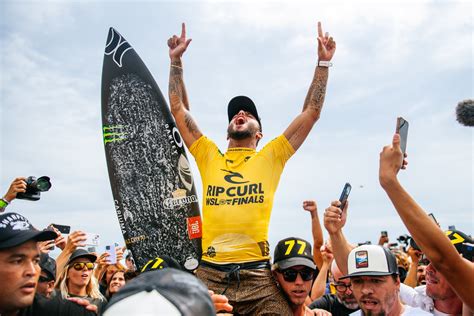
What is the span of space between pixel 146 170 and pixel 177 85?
119 centimetres

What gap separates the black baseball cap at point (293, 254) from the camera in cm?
378

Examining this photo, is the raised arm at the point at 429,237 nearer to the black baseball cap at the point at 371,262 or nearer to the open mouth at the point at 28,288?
the black baseball cap at the point at 371,262

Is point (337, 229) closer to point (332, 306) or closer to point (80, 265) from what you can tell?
point (332, 306)

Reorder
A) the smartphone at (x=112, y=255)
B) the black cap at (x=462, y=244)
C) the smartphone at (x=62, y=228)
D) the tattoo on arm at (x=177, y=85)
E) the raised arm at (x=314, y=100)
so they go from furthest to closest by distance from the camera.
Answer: the smartphone at (x=112, y=255) → the smartphone at (x=62, y=228) → the tattoo on arm at (x=177, y=85) → the raised arm at (x=314, y=100) → the black cap at (x=462, y=244)

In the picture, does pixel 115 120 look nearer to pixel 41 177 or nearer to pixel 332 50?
pixel 41 177

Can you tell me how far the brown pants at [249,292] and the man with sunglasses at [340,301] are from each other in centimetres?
116

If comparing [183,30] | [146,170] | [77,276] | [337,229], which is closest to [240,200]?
[337,229]

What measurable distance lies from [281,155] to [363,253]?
1136 mm

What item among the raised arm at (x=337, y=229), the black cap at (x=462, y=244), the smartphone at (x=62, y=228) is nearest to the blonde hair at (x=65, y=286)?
the smartphone at (x=62, y=228)

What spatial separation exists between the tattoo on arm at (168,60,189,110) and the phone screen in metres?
2.45

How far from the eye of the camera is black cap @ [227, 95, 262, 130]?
445cm

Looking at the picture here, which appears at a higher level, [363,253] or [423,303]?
[363,253]

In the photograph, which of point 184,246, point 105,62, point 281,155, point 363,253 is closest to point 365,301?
point 363,253

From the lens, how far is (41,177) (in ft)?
15.7
